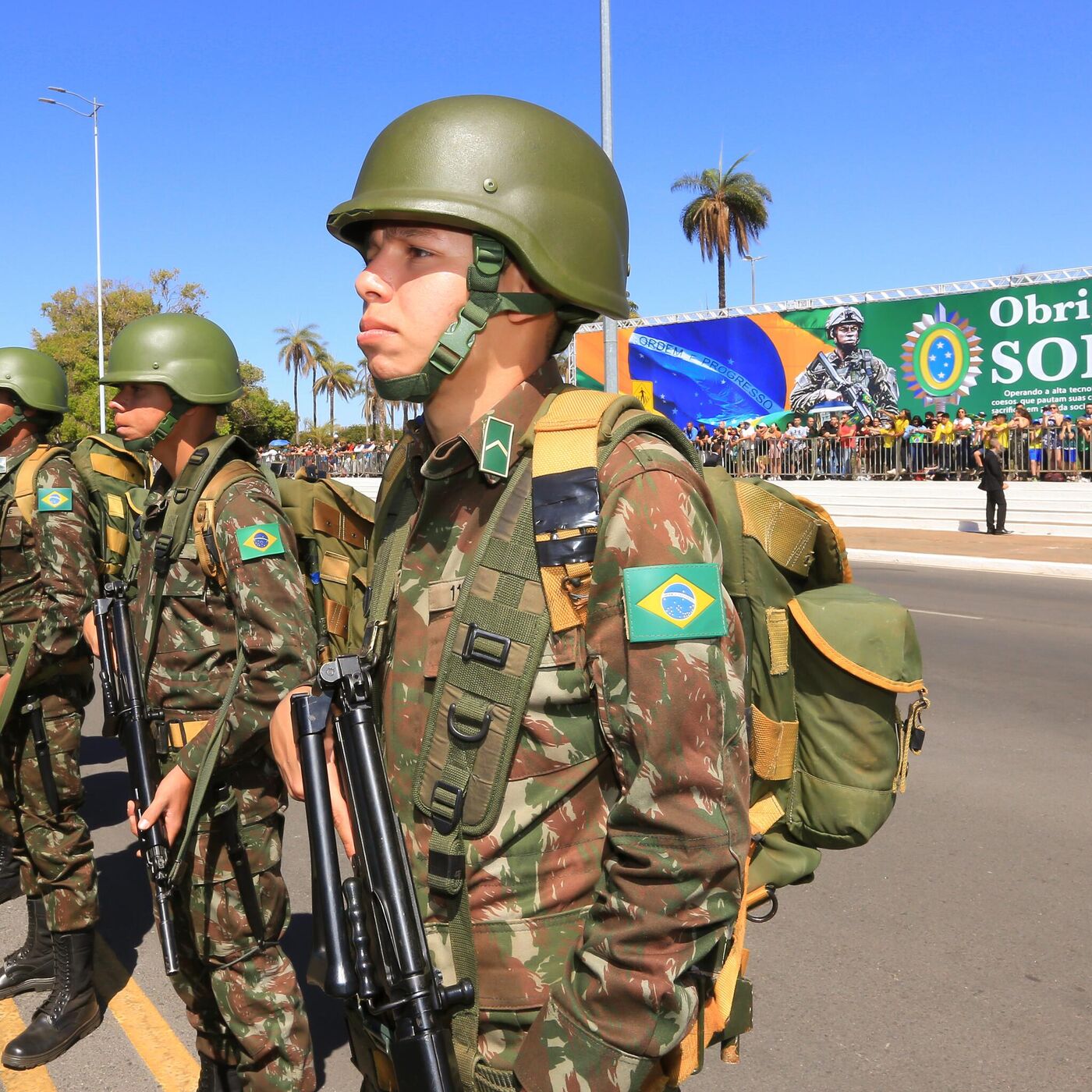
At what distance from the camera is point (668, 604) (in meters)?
1.40

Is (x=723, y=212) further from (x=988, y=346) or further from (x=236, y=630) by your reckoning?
(x=236, y=630)

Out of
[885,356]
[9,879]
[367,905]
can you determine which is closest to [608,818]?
[367,905]

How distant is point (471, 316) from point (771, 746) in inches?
39.6

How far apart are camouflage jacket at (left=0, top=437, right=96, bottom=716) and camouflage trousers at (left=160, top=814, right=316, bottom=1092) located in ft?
3.70

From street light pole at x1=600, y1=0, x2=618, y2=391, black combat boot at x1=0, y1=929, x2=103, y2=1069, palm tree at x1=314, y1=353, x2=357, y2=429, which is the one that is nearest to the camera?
black combat boot at x1=0, y1=929, x2=103, y2=1069

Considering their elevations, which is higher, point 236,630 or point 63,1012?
point 236,630

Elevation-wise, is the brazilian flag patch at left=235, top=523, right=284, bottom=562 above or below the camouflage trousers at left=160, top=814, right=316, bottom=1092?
above

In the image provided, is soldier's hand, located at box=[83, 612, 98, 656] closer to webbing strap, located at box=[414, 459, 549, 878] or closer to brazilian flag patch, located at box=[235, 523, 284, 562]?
brazilian flag patch, located at box=[235, 523, 284, 562]

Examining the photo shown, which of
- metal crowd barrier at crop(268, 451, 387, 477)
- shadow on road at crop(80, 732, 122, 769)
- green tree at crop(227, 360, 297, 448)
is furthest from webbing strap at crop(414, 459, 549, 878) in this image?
green tree at crop(227, 360, 297, 448)

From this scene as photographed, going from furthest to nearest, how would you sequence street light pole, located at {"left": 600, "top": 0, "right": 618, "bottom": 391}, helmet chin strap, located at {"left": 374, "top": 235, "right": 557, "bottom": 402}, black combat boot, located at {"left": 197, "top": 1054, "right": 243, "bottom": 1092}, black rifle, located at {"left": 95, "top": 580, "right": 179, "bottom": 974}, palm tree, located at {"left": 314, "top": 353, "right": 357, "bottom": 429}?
palm tree, located at {"left": 314, "top": 353, "right": 357, "bottom": 429} < street light pole, located at {"left": 600, "top": 0, "right": 618, "bottom": 391} < black combat boot, located at {"left": 197, "top": 1054, "right": 243, "bottom": 1092} < black rifle, located at {"left": 95, "top": 580, "right": 179, "bottom": 974} < helmet chin strap, located at {"left": 374, "top": 235, "right": 557, "bottom": 402}

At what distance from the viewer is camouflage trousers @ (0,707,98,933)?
373cm

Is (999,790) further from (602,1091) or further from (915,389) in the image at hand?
(915,389)

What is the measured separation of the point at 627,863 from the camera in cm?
140

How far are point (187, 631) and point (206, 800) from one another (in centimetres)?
46
